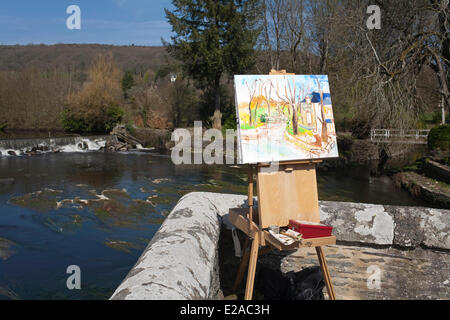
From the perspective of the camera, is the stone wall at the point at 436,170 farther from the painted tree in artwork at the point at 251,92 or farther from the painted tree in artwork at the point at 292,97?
the painted tree in artwork at the point at 251,92

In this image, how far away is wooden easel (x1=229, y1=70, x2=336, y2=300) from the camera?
281 cm

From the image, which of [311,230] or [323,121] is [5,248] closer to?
[311,230]

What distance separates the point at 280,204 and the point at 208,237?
64 cm

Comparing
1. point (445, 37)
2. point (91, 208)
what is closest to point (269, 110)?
point (91, 208)

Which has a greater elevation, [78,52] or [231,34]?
[78,52]

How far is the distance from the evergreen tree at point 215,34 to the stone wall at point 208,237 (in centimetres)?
1761

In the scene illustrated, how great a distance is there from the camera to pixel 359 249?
3301 mm

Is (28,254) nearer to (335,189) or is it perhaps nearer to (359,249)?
(359,249)

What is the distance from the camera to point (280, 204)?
2887mm

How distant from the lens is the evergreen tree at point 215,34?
65.8ft

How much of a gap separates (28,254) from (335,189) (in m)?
8.67

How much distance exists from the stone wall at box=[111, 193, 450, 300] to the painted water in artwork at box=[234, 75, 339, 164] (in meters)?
0.68

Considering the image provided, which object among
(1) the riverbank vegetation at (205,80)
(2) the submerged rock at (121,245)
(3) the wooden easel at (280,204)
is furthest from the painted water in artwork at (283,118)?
(1) the riverbank vegetation at (205,80)

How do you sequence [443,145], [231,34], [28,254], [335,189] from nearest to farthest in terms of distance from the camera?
[28,254], [335,189], [443,145], [231,34]
